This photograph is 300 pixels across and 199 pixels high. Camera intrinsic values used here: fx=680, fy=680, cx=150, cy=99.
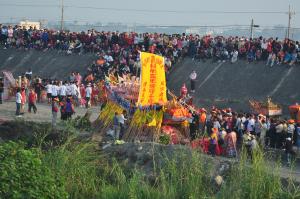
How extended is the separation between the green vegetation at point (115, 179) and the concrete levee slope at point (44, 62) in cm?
2566

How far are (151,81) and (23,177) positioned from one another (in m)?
12.2

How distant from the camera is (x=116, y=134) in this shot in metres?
24.0

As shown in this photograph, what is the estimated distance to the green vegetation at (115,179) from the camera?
1188 centimetres

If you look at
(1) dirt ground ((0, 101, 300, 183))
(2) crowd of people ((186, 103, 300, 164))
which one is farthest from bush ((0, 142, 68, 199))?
(2) crowd of people ((186, 103, 300, 164))

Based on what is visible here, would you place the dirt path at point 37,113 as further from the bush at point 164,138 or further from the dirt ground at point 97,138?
the bush at point 164,138

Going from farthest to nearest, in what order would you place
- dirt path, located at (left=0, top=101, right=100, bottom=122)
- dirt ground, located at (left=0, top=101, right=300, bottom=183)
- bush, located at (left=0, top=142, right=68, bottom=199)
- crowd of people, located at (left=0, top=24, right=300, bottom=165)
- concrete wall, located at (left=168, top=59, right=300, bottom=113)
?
concrete wall, located at (left=168, top=59, right=300, bottom=113)
dirt path, located at (left=0, top=101, right=100, bottom=122)
crowd of people, located at (left=0, top=24, right=300, bottom=165)
dirt ground, located at (left=0, top=101, right=300, bottom=183)
bush, located at (left=0, top=142, right=68, bottom=199)

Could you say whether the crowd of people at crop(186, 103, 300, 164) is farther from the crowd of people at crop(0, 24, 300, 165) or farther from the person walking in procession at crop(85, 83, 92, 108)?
the person walking in procession at crop(85, 83, 92, 108)

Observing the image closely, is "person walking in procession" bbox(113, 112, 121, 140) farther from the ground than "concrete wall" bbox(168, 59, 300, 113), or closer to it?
closer to it

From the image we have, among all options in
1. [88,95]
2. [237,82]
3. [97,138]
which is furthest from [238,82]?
[97,138]

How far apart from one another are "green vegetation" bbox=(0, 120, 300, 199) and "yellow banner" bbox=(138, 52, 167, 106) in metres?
7.32

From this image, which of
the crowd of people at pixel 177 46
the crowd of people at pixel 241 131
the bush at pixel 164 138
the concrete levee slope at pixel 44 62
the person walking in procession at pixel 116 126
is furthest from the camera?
the concrete levee slope at pixel 44 62

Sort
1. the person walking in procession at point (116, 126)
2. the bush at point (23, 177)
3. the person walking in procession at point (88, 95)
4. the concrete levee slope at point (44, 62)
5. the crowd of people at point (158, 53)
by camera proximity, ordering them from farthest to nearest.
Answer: the concrete levee slope at point (44, 62) < the person walking in procession at point (88, 95) < the person walking in procession at point (116, 126) < the crowd of people at point (158, 53) < the bush at point (23, 177)

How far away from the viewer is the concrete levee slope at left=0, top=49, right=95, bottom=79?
4172cm

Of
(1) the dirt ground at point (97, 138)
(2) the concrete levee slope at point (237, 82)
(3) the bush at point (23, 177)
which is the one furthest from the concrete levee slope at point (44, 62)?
(3) the bush at point (23, 177)
